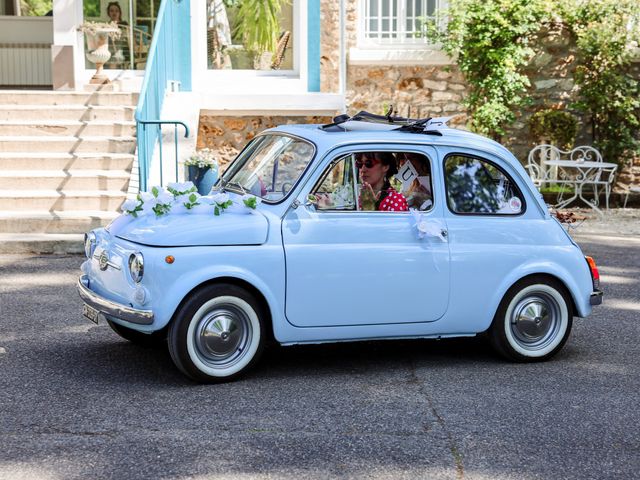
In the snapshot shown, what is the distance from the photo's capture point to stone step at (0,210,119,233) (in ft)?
36.9

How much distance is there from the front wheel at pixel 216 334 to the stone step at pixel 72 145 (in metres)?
7.33

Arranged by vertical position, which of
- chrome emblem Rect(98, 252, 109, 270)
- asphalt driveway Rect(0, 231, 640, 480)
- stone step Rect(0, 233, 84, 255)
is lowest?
asphalt driveway Rect(0, 231, 640, 480)

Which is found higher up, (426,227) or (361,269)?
(426,227)

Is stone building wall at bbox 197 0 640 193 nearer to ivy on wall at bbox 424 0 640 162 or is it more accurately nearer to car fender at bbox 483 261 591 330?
ivy on wall at bbox 424 0 640 162

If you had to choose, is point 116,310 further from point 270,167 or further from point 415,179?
point 415,179

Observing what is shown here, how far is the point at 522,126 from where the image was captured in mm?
16094

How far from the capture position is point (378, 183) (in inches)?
256

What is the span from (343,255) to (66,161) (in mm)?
7346

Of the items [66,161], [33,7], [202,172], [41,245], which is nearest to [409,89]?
[202,172]

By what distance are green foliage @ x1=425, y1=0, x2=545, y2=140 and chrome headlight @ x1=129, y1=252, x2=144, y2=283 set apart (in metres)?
10.3

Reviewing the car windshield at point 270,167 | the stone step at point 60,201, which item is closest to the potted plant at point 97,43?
the stone step at point 60,201

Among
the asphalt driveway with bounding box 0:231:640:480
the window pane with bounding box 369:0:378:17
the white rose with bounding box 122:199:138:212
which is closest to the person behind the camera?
the asphalt driveway with bounding box 0:231:640:480

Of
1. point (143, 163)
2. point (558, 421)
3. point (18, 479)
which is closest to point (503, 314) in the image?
point (558, 421)

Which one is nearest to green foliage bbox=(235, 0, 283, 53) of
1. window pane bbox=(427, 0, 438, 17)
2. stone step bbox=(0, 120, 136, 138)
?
window pane bbox=(427, 0, 438, 17)
